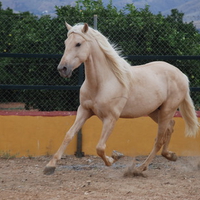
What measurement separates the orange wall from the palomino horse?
1007 mm

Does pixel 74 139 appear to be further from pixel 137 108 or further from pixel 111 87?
pixel 111 87

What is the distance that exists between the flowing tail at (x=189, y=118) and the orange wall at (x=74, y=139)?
1.99ft

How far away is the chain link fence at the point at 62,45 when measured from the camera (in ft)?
26.0

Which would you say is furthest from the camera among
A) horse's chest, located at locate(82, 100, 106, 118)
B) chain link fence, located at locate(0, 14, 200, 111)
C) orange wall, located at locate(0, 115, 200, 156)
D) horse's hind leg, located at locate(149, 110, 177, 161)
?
chain link fence, located at locate(0, 14, 200, 111)

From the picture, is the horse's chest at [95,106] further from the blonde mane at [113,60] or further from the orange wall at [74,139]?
the orange wall at [74,139]

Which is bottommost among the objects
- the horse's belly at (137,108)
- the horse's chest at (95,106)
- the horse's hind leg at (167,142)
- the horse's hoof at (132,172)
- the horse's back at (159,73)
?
the horse's hoof at (132,172)

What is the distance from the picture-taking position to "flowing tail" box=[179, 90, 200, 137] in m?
7.11

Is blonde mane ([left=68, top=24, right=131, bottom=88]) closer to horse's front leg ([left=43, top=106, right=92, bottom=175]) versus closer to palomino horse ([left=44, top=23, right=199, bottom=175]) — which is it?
palomino horse ([left=44, top=23, right=199, bottom=175])

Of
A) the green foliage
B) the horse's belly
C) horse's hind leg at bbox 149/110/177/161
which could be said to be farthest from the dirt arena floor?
the green foliage

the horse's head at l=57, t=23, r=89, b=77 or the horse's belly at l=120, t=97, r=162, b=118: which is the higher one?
the horse's head at l=57, t=23, r=89, b=77

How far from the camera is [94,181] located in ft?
19.8

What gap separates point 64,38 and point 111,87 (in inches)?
88.2

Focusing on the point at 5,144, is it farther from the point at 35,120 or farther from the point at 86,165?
the point at 86,165

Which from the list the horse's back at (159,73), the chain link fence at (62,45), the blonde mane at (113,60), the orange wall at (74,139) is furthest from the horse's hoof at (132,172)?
the chain link fence at (62,45)
